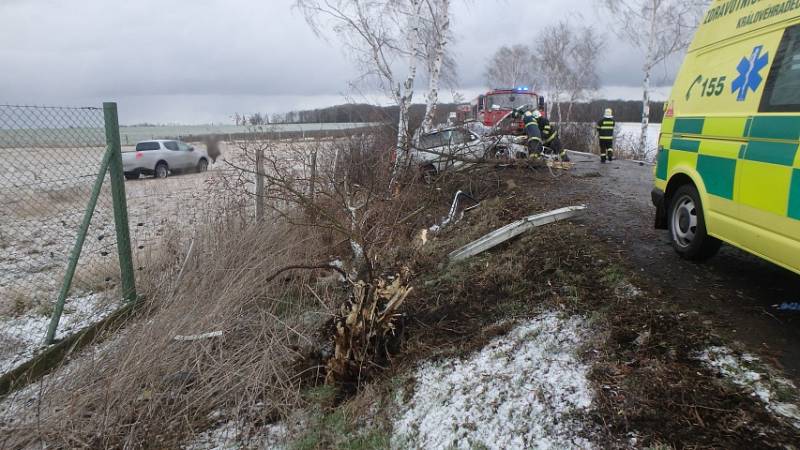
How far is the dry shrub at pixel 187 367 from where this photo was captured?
9.53ft

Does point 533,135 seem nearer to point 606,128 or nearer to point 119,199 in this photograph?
point 606,128

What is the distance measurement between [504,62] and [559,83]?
28.1 feet

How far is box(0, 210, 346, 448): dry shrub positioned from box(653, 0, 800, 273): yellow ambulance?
10.7 feet

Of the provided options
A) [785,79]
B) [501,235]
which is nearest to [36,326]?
[501,235]

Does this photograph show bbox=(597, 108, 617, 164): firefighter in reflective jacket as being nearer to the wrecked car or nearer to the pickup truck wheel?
the wrecked car

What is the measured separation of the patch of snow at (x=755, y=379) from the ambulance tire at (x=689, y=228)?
138cm

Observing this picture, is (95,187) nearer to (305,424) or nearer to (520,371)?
(305,424)

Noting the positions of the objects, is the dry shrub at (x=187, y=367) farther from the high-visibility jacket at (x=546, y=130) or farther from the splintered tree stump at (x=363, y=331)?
the high-visibility jacket at (x=546, y=130)

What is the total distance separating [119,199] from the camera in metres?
4.31

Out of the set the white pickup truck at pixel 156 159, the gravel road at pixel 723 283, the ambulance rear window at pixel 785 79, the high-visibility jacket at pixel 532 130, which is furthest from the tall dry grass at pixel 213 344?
the white pickup truck at pixel 156 159

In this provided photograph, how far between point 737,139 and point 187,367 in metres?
4.32

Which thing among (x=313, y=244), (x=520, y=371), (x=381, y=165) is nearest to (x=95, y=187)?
(x=313, y=244)

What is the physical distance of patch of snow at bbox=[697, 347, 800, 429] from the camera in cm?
229

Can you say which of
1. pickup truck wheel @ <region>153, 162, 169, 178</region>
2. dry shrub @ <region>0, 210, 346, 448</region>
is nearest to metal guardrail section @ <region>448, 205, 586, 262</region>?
dry shrub @ <region>0, 210, 346, 448</region>
